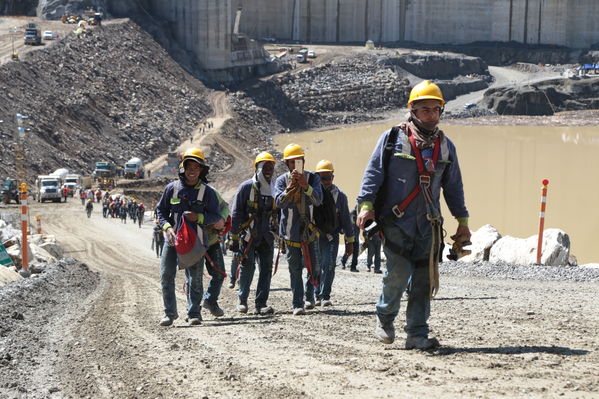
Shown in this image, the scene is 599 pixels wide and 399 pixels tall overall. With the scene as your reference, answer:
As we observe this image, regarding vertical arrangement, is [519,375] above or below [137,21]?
below

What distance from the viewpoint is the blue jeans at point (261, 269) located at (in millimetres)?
11828

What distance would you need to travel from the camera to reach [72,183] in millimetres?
53688

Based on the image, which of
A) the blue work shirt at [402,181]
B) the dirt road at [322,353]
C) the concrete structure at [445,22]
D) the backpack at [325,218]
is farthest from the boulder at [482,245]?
the concrete structure at [445,22]

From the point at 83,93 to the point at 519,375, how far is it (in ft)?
224

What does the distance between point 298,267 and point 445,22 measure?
392 ft

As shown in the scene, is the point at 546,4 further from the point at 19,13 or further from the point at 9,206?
the point at 9,206

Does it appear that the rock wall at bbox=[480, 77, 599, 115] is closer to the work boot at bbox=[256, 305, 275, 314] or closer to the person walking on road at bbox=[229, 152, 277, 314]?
the work boot at bbox=[256, 305, 275, 314]

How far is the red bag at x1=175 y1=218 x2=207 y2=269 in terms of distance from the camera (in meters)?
10.5

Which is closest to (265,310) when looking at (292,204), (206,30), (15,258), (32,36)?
(292,204)

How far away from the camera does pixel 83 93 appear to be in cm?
7294

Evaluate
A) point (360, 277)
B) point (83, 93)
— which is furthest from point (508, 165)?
point (360, 277)

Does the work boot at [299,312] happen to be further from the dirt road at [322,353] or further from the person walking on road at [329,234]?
the person walking on road at [329,234]

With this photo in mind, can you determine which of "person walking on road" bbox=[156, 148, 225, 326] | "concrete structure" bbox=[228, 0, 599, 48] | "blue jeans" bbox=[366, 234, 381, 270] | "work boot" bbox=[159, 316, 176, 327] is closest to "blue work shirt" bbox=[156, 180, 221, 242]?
"person walking on road" bbox=[156, 148, 225, 326]

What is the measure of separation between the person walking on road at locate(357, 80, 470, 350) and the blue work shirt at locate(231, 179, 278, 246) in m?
3.58
